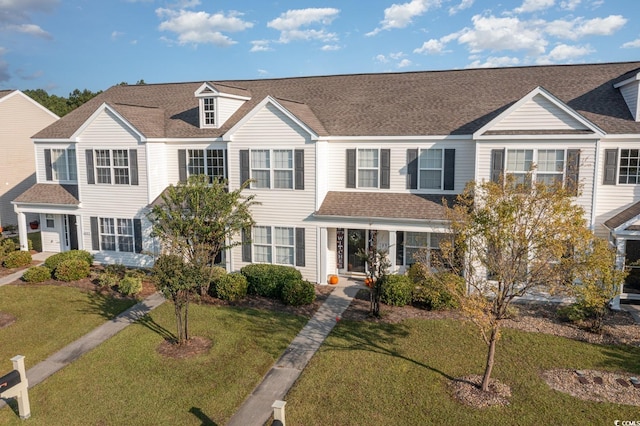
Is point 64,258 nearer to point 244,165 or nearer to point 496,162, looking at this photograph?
point 244,165

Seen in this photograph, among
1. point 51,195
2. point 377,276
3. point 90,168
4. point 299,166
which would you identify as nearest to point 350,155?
point 299,166

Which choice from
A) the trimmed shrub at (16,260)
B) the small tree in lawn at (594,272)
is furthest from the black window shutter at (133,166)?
the small tree in lawn at (594,272)

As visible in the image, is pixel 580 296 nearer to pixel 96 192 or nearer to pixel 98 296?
pixel 98 296

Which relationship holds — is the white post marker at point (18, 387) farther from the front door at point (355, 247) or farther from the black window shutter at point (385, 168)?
the black window shutter at point (385, 168)

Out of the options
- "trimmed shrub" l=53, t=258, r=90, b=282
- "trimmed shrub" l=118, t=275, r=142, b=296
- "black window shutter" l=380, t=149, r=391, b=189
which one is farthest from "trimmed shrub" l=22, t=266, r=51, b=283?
"black window shutter" l=380, t=149, r=391, b=189

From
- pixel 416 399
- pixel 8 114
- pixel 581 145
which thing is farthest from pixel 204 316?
pixel 8 114
